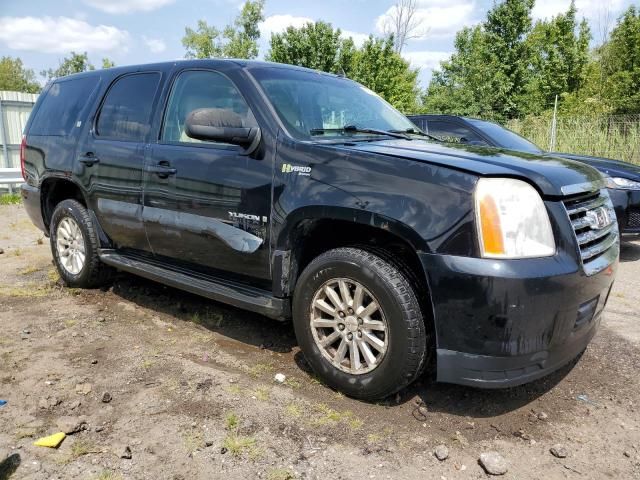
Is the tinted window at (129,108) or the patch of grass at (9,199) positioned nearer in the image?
the tinted window at (129,108)

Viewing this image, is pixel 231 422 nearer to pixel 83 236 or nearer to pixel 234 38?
pixel 83 236

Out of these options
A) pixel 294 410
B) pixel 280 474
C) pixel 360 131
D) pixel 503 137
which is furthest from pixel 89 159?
pixel 503 137

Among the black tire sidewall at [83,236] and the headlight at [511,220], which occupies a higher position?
the headlight at [511,220]

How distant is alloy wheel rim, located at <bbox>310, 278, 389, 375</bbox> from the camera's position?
2812 mm

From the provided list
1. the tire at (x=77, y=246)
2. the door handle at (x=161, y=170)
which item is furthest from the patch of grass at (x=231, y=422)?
the tire at (x=77, y=246)

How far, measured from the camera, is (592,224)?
9.18 feet

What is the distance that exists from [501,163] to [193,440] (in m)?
2.06

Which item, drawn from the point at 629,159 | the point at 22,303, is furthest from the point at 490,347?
the point at 629,159

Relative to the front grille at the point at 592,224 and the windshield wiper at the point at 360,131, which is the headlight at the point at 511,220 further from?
the windshield wiper at the point at 360,131

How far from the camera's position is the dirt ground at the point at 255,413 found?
2.41m

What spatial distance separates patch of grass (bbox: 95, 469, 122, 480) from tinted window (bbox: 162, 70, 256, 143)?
2.16 meters

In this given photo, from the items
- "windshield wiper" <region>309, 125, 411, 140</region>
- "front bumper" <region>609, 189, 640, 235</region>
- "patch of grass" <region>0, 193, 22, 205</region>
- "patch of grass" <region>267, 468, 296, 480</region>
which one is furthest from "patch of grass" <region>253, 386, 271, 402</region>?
"patch of grass" <region>0, 193, 22, 205</region>

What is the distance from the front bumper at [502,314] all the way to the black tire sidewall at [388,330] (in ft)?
0.69

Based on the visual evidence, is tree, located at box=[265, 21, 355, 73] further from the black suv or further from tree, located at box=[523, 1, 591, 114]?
the black suv
